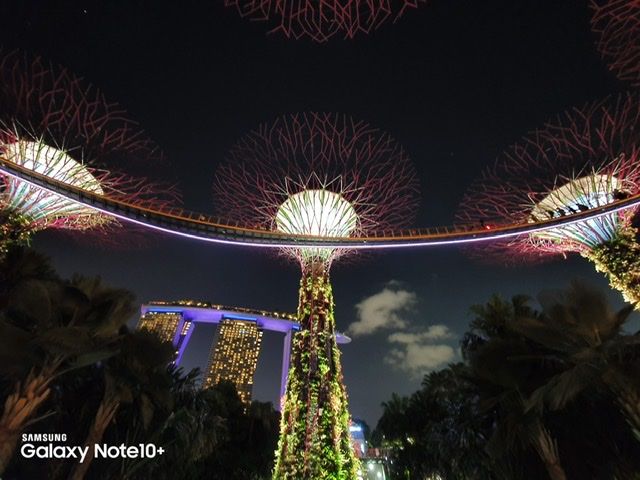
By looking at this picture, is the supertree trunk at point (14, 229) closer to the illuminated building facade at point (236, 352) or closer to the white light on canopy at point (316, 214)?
the white light on canopy at point (316, 214)

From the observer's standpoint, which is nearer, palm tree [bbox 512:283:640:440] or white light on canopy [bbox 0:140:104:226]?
palm tree [bbox 512:283:640:440]

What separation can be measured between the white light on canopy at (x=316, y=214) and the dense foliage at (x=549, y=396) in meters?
8.71

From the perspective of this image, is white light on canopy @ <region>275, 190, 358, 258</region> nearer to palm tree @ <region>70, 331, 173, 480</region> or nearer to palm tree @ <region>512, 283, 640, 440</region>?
palm tree @ <region>70, 331, 173, 480</region>

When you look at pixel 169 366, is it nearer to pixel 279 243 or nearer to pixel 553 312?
pixel 279 243

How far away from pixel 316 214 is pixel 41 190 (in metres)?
13.1

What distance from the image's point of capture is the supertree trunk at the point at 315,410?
1547 centimetres

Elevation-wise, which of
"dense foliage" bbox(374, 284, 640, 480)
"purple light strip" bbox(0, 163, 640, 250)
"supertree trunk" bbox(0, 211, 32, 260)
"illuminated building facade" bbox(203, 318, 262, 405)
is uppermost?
"illuminated building facade" bbox(203, 318, 262, 405)

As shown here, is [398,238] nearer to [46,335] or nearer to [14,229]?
[46,335]

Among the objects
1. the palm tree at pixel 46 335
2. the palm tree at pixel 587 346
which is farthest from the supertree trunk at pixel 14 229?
the palm tree at pixel 587 346

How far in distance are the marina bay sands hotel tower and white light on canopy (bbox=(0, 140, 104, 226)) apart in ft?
269

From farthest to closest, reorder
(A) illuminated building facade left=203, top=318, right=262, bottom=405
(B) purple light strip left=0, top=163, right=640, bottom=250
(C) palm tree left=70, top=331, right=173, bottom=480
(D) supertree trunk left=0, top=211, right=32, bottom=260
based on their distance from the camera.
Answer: (A) illuminated building facade left=203, top=318, right=262, bottom=405 < (B) purple light strip left=0, top=163, right=640, bottom=250 < (D) supertree trunk left=0, top=211, right=32, bottom=260 < (C) palm tree left=70, top=331, right=173, bottom=480

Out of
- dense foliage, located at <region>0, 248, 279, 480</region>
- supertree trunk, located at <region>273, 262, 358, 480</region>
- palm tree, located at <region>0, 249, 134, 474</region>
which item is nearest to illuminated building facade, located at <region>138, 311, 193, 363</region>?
dense foliage, located at <region>0, 248, 279, 480</region>

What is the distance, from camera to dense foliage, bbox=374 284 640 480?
9.59m

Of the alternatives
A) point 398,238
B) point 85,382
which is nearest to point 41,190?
point 85,382
